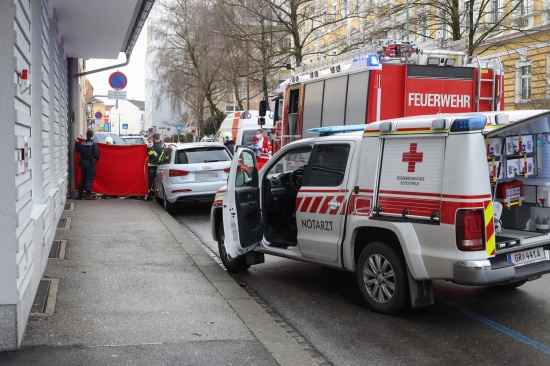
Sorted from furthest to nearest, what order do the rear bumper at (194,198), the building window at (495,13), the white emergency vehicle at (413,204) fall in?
the building window at (495,13)
the rear bumper at (194,198)
the white emergency vehicle at (413,204)

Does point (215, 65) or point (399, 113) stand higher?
point (215, 65)

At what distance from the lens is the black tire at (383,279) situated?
6.57 m

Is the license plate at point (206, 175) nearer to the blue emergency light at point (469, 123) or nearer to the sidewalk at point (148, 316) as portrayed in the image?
the sidewalk at point (148, 316)

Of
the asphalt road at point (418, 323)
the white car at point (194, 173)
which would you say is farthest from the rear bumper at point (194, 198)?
the asphalt road at point (418, 323)

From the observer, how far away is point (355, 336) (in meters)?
6.23

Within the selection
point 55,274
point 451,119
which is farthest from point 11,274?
point 451,119

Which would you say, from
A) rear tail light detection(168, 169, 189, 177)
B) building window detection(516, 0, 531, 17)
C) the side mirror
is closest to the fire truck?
rear tail light detection(168, 169, 189, 177)

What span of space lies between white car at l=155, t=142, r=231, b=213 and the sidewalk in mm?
4695

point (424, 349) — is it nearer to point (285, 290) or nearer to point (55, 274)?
point (285, 290)

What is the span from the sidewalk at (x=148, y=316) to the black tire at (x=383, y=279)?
1.06 m

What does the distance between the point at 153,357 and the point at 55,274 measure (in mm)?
3430

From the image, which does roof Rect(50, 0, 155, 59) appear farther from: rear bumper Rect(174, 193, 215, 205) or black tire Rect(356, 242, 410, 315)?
black tire Rect(356, 242, 410, 315)

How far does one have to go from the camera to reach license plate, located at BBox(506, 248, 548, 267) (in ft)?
21.0

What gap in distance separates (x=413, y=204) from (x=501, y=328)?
141 centimetres
